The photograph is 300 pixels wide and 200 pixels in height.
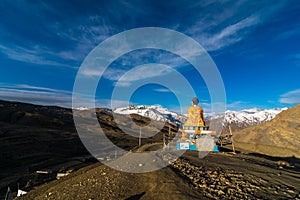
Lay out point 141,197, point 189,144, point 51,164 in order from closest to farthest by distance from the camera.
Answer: point 141,197 < point 189,144 < point 51,164

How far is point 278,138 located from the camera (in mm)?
64750

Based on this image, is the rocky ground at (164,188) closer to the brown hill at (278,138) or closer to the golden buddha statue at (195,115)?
the golden buddha statue at (195,115)

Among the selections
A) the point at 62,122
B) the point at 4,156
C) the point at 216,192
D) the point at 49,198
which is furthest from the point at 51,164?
the point at 62,122

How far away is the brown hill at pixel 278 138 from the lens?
1913 inches

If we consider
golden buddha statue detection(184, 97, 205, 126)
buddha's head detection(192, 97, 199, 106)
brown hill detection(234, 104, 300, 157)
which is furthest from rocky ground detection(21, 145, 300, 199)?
brown hill detection(234, 104, 300, 157)

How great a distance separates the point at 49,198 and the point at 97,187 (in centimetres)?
261

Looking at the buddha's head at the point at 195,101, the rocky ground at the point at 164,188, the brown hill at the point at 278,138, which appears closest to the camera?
the rocky ground at the point at 164,188

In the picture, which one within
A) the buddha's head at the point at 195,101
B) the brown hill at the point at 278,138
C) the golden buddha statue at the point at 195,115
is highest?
the buddha's head at the point at 195,101

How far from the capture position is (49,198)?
1045 centimetres

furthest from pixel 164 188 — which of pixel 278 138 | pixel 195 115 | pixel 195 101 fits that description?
pixel 278 138

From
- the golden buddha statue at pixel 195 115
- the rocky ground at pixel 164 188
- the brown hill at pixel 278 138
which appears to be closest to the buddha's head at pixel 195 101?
the golden buddha statue at pixel 195 115

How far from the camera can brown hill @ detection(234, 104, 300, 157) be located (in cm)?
4859

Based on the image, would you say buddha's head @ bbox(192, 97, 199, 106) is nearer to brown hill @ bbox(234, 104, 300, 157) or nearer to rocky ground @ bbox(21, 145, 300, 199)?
brown hill @ bbox(234, 104, 300, 157)

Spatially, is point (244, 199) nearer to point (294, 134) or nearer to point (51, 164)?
point (51, 164)
